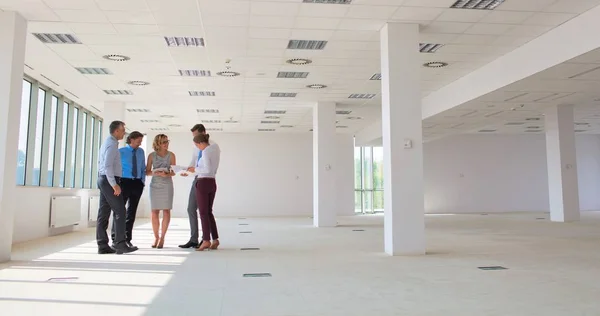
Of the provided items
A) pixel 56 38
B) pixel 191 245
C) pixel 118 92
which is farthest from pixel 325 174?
pixel 56 38

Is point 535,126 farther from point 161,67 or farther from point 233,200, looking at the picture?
point 161,67

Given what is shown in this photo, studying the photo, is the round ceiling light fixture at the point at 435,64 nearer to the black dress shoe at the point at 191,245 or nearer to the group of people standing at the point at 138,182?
the group of people standing at the point at 138,182

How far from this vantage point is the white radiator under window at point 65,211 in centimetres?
999

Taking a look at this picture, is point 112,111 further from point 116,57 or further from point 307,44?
point 307,44

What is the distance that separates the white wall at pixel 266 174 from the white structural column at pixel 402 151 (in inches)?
510

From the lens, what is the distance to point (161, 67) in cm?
937

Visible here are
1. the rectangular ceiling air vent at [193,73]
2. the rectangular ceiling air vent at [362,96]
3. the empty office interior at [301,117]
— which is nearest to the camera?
the empty office interior at [301,117]

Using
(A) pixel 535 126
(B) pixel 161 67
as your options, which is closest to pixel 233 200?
(B) pixel 161 67

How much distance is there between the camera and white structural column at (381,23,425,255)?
647 cm

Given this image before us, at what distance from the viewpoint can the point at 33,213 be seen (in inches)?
366

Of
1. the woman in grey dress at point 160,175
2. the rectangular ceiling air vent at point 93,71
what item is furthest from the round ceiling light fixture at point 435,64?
the rectangular ceiling air vent at point 93,71

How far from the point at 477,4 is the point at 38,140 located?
31.1ft

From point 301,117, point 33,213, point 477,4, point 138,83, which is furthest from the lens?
point 301,117

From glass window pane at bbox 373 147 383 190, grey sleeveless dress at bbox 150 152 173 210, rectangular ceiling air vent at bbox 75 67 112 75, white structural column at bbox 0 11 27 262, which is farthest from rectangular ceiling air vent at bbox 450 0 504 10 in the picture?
glass window pane at bbox 373 147 383 190
